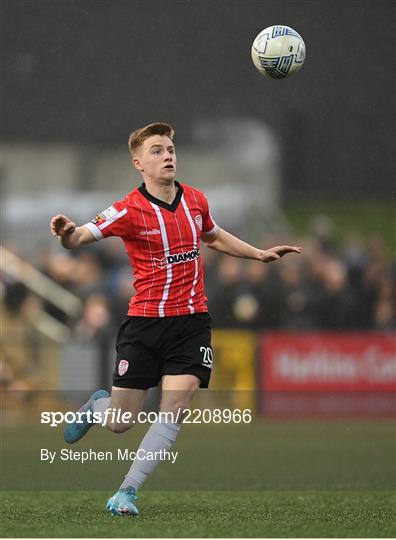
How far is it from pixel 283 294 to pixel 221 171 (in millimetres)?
6020

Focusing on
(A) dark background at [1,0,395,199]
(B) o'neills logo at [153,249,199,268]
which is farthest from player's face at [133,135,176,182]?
(A) dark background at [1,0,395,199]

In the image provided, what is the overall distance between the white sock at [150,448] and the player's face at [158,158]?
1.29 metres

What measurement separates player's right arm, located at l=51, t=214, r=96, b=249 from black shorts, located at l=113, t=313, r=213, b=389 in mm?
545

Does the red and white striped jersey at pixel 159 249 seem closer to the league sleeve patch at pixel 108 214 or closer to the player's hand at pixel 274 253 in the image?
the league sleeve patch at pixel 108 214

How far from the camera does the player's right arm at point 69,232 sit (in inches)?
238

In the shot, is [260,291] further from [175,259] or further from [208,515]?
[208,515]

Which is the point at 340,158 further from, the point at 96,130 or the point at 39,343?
the point at 39,343

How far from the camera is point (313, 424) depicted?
13.1 meters

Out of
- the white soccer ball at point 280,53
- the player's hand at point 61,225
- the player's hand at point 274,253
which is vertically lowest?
the player's hand at point 274,253

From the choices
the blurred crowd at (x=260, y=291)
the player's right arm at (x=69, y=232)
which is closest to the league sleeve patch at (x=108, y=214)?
the player's right arm at (x=69, y=232)

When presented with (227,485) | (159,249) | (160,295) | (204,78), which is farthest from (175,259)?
(204,78)

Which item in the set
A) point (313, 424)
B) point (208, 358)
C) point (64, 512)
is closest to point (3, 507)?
point (64, 512)

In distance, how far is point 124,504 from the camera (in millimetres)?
6223

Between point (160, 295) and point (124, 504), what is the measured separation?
109 cm
